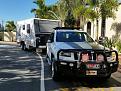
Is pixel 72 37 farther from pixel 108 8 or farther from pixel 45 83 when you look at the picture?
pixel 108 8

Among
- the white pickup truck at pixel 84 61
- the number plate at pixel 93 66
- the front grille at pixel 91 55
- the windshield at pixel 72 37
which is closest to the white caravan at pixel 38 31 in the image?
the windshield at pixel 72 37

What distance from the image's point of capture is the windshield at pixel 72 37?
12688 millimetres

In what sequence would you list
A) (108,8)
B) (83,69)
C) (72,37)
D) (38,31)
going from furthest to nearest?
1. (108,8)
2. (38,31)
3. (72,37)
4. (83,69)

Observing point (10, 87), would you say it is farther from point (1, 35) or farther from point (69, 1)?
point (1, 35)

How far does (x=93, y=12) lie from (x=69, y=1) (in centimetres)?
1210

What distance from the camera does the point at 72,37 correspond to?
42.4 feet

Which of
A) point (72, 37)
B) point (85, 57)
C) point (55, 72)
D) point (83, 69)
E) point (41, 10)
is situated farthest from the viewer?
point (41, 10)

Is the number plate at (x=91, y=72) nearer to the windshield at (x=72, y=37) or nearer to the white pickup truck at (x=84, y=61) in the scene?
the white pickup truck at (x=84, y=61)

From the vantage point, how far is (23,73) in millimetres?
13109

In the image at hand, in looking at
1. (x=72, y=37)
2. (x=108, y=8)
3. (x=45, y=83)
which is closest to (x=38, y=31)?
(x=108, y=8)

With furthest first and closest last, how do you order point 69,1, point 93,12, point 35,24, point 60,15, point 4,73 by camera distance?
point 60,15 < point 69,1 < point 93,12 < point 35,24 < point 4,73

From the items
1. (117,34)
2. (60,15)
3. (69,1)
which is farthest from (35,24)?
(60,15)

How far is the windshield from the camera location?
12688mm

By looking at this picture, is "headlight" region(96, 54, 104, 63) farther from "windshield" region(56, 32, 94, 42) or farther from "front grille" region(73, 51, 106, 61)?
"windshield" region(56, 32, 94, 42)
